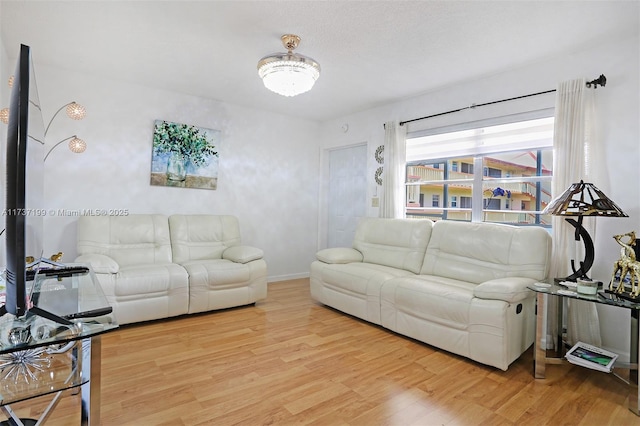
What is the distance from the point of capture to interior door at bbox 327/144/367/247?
16.3ft

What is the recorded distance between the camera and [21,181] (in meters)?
1.02

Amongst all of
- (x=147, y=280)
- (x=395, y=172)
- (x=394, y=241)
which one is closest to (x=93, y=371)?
(x=147, y=280)

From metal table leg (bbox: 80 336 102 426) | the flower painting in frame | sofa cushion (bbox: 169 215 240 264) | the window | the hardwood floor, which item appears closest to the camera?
metal table leg (bbox: 80 336 102 426)

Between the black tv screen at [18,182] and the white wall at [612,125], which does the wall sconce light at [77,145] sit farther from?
the white wall at [612,125]

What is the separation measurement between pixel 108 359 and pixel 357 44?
3.07 metres

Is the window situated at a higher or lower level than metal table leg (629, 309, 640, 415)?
higher

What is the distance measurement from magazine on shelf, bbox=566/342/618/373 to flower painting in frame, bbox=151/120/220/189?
4082mm

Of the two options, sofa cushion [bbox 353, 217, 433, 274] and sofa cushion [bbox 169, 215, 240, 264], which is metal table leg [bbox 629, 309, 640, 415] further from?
sofa cushion [bbox 169, 215, 240, 264]

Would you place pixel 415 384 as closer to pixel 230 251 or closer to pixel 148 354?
pixel 148 354

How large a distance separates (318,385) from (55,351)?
1435mm

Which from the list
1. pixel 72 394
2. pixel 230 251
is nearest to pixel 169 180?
pixel 230 251

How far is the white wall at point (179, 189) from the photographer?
11.8ft

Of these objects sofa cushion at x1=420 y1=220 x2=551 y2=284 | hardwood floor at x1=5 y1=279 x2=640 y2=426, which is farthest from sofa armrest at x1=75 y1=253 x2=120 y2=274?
sofa cushion at x1=420 y1=220 x2=551 y2=284

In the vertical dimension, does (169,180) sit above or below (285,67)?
below
